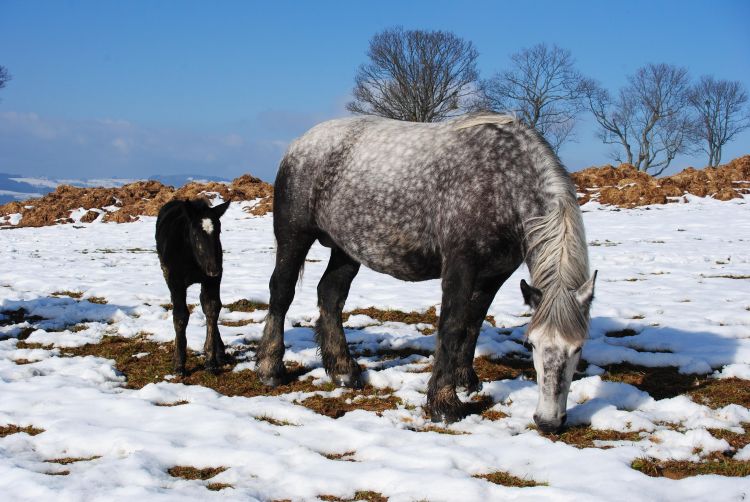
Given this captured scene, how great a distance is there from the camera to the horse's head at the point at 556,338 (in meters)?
4.05

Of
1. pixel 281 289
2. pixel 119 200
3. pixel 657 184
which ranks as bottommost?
pixel 281 289

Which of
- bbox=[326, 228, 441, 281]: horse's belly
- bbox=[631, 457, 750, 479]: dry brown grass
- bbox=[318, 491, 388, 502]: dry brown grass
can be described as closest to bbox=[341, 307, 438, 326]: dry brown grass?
bbox=[326, 228, 441, 281]: horse's belly

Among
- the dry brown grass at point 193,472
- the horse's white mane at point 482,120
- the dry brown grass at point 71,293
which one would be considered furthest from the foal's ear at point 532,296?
the dry brown grass at point 71,293

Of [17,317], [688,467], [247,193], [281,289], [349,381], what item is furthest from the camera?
[247,193]

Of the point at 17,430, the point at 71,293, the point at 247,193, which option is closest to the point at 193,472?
the point at 17,430

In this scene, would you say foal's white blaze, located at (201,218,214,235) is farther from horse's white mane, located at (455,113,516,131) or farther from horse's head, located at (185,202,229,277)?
horse's white mane, located at (455,113,516,131)

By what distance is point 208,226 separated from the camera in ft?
20.3

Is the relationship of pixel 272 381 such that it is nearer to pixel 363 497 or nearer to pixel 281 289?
pixel 281 289

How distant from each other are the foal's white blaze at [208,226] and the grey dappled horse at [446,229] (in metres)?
0.68

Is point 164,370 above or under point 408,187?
under

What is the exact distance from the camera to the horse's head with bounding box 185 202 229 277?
6.19 m

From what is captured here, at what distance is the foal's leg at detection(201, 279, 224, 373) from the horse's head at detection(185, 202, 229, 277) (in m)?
0.37

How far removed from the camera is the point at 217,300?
669cm

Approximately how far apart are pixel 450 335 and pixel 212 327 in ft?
9.25
